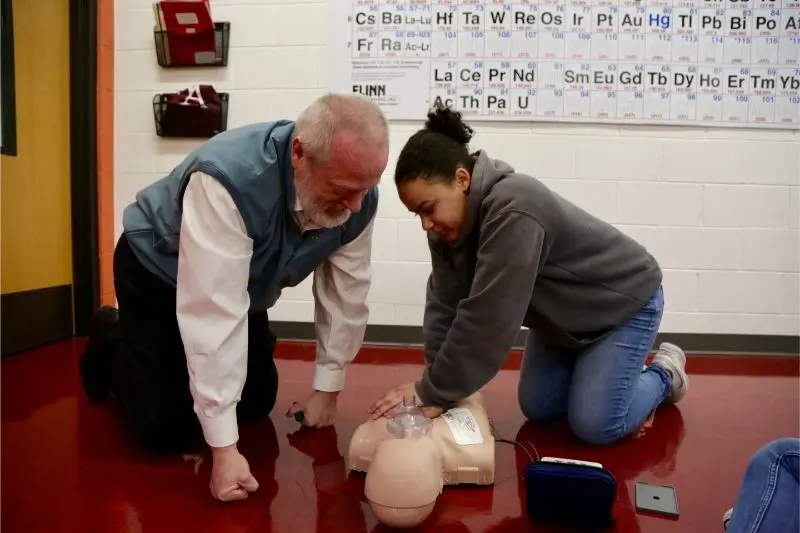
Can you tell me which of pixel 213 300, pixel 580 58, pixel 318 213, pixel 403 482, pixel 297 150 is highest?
pixel 580 58

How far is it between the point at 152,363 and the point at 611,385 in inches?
42.9

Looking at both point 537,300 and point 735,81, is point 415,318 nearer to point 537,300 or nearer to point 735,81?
point 537,300

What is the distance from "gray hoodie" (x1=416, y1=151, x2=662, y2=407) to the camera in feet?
4.09

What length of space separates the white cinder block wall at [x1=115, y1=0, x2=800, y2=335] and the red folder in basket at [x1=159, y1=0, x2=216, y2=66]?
6 cm

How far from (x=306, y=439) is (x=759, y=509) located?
1021 mm

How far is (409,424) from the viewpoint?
1.17m

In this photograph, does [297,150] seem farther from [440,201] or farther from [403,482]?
[403,482]

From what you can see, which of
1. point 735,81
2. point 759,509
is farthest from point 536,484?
point 735,81

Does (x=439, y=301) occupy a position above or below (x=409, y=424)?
above

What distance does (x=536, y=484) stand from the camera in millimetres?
1079

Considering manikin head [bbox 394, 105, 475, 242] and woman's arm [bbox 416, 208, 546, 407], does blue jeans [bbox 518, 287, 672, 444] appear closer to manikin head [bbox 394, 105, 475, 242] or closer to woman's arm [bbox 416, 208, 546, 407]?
woman's arm [bbox 416, 208, 546, 407]

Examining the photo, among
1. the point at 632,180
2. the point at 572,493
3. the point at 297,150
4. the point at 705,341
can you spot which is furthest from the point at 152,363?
the point at 705,341

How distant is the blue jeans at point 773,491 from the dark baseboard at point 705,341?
5.74 feet

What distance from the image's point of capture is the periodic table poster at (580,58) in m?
2.38
